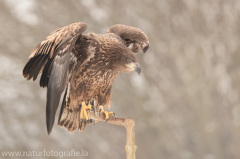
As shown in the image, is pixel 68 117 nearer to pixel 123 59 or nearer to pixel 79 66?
pixel 79 66

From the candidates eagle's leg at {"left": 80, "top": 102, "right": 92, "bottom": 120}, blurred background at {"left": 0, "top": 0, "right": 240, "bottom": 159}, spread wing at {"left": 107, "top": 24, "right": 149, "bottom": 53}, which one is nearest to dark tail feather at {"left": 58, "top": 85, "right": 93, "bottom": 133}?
eagle's leg at {"left": 80, "top": 102, "right": 92, "bottom": 120}

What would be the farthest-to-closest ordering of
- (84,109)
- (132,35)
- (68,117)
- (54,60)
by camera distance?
(132,35)
(68,117)
(84,109)
(54,60)

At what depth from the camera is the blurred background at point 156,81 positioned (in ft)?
16.5

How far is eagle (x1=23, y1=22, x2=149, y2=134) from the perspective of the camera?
223cm

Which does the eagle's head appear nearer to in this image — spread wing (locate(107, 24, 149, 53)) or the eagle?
the eagle

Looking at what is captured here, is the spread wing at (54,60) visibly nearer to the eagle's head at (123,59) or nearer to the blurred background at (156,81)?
the eagle's head at (123,59)

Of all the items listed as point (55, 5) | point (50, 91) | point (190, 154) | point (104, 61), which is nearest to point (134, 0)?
point (55, 5)

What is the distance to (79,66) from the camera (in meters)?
2.59

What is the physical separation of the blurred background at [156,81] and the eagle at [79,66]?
2.47 meters

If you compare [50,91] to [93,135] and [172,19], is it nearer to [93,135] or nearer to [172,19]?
[93,135]

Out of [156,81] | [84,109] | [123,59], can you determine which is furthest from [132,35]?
[156,81]

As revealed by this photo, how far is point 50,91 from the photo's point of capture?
2182mm

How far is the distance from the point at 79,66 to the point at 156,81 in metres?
3.97

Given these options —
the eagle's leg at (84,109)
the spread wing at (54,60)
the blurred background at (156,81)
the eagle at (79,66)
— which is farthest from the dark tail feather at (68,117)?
the blurred background at (156,81)
